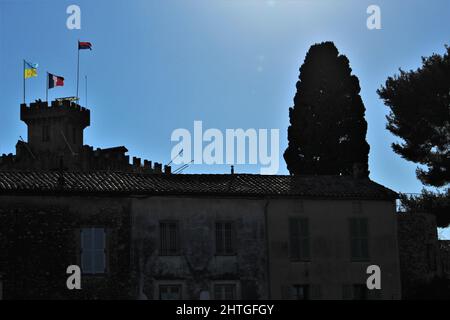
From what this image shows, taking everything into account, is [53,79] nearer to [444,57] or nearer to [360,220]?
[444,57]

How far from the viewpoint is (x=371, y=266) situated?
3462 centimetres

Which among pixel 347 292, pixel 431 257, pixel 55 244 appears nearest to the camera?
pixel 55 244

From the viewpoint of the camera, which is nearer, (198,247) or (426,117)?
(198,247)

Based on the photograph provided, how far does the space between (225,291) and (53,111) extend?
36214 mm

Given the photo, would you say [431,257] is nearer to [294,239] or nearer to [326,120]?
[294,239]

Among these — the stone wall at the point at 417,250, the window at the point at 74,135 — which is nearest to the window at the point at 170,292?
the stone wall at the point at 417,250

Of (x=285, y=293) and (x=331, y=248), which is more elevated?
(x=331, y=248)

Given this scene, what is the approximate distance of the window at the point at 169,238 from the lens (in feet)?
107

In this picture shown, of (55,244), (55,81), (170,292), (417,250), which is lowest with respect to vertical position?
(170,292)

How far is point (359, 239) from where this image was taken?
34719mm

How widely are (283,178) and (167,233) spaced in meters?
6.14

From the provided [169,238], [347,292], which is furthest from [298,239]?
[169,238]

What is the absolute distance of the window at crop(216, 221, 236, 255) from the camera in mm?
33219

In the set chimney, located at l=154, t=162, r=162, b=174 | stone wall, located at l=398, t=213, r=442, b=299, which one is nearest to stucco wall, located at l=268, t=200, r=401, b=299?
stone wall, located at l=398, t=213, r=442, b=299
